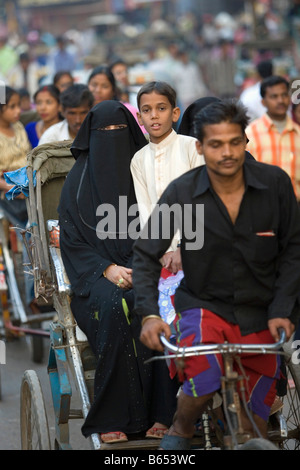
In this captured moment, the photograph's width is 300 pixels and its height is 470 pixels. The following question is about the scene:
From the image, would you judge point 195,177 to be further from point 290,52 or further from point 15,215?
point 290,52

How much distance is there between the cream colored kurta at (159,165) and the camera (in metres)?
4.68

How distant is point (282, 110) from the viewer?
7855 mm

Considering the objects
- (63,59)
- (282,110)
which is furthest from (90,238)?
(63,59)

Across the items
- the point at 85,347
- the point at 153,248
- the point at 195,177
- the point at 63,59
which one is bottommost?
the point at 85,347

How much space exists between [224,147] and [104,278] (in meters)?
1.28

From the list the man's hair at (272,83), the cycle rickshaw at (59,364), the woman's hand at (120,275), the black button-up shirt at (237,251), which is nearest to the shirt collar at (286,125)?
the man's hair at (272,83)

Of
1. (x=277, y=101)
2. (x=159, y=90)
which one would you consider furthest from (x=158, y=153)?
(x=277, y=101)

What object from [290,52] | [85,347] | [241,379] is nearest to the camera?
[241,379]

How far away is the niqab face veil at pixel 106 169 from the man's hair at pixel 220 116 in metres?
1.18

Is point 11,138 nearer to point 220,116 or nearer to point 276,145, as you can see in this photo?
point 276,145

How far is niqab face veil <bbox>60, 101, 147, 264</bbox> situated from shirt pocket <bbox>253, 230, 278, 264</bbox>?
1.22 meters

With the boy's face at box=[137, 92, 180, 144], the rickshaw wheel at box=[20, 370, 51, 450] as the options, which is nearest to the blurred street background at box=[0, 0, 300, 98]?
the boy's face at box=[137, 92, 180, 144]
